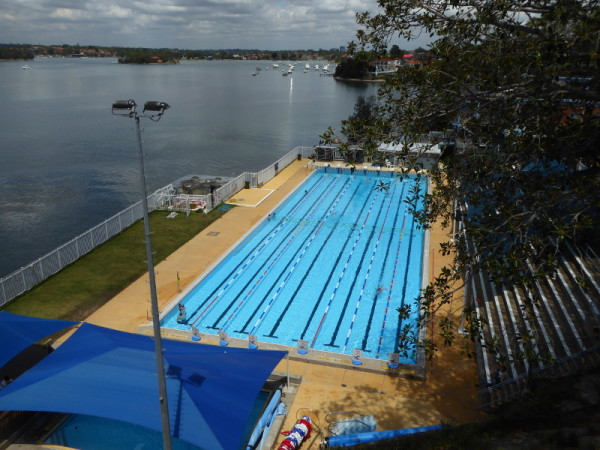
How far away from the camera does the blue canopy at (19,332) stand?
35.4 feet

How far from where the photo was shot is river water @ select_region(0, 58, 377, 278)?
27125 millimetres

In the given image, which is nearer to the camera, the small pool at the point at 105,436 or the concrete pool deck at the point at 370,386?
the small pool at the point at 105,436

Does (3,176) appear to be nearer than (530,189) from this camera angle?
No

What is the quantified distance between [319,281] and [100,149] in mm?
33720

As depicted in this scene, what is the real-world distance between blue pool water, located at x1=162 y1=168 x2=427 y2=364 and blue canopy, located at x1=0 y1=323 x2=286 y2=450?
4.17 m

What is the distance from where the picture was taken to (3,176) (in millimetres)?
34500

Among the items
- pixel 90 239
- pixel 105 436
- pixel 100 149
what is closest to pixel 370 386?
pixel 105 436

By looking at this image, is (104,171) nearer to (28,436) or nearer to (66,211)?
(66,211)

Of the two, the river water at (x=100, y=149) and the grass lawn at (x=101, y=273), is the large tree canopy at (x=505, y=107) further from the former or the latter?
the river water at (x=100, y=149)

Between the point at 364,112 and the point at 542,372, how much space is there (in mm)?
37279

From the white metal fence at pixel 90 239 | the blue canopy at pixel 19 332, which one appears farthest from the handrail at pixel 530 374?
the white metal fence at pixel 90 239

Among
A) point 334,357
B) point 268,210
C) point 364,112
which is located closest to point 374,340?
point 334,357

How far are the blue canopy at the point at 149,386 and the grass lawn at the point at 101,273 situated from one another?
5.17 metres

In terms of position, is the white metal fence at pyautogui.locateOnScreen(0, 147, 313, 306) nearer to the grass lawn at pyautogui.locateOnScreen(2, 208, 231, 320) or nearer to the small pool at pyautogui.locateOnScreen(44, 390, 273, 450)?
the grass lawn at pyautogui.locateOnScreen(2, 208, 231, 320)
